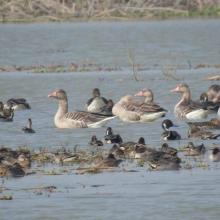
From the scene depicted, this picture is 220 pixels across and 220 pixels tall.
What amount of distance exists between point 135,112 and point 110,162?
24.0 ft

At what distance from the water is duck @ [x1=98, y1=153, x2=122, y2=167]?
0.65 ft

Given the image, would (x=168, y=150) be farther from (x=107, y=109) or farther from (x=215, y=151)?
(x=107, y=109)

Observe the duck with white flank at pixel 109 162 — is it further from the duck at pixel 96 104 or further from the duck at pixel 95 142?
the duck at pixel 96 104

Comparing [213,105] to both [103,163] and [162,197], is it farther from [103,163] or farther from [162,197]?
[162,197]

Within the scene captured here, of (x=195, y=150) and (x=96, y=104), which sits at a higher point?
(x=96, y=104)

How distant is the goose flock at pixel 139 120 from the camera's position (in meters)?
18.8

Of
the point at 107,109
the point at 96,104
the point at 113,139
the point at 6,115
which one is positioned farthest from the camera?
the point at 96,104

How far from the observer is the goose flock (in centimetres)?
1875

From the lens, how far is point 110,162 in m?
18.4

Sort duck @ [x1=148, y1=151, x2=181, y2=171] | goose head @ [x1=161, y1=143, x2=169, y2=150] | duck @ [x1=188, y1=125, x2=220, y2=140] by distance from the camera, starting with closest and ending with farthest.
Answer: duck @ [x1=148, y1=151, x2=181, y2=171] < goose head @ [x1=161, y1=143, x2=169, y2=150] < duck @ [x1=188, y1=125, x2=220, y2=140]

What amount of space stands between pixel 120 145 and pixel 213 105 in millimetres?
6590

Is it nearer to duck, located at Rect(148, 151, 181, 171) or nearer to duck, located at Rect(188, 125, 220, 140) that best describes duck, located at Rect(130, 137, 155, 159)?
duck, located at Rect(148, 151, 181, 171)

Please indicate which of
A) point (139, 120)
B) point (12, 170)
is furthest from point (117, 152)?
point (139, 120)

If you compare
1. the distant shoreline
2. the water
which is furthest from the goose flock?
the distant shoreline
